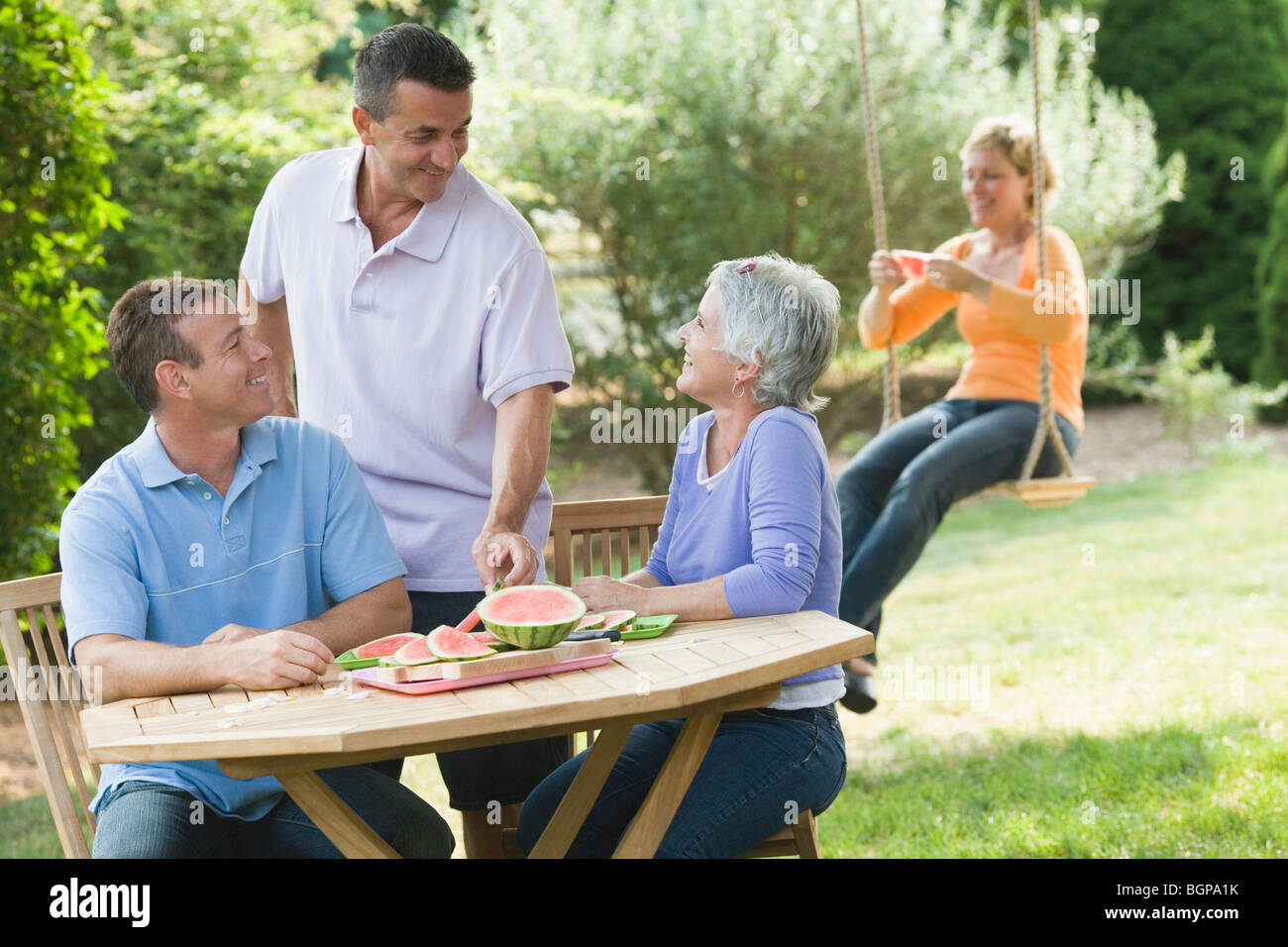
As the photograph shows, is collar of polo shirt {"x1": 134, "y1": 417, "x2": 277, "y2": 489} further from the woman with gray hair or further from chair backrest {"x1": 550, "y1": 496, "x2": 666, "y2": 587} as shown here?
chair backrest {"x1": 550, "y1": 496, "x2": 666, "y2": 587}

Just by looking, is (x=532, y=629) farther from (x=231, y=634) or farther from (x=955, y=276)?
(x=955, y=276)

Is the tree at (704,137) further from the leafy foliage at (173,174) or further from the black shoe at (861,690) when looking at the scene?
the black shoe at (861,690)

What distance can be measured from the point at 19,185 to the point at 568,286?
541 cm

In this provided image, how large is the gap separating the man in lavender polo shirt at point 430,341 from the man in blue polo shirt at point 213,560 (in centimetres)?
24

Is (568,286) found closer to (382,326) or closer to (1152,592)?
(1152,592)

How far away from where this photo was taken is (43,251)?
17.7 ft

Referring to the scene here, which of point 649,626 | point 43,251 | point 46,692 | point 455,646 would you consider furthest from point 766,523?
point 43,251

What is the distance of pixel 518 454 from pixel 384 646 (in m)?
0.67

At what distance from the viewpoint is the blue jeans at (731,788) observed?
2.78 m

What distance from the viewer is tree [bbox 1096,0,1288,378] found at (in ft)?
44.6

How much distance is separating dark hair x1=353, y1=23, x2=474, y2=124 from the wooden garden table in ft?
4.28

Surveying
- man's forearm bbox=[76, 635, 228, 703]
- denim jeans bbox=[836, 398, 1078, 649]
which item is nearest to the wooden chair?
denim jeans bbox=[836, 398, 1078, 649]

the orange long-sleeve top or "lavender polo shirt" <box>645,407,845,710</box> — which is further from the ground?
the orange long-sleeve top
